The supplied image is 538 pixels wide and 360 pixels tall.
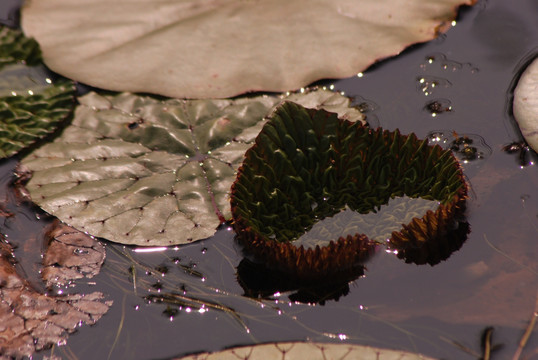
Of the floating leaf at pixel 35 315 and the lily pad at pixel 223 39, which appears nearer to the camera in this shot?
the floating leaf at pixel 35 315

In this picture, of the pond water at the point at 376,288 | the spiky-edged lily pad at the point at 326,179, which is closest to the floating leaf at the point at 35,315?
the pond water at the point at 376,288

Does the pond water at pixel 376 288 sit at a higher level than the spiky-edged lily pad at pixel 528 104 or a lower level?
lower

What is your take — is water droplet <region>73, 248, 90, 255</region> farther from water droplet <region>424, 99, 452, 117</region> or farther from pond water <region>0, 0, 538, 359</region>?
water droplet <region>424, 99, 452, 117</region>

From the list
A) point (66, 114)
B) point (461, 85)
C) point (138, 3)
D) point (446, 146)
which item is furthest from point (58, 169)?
point (461, 85)

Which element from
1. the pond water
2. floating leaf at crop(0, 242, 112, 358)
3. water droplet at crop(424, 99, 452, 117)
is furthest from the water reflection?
water droplet at crop(424, 99, 452, 117)

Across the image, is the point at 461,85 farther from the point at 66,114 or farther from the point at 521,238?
the point at 66,114

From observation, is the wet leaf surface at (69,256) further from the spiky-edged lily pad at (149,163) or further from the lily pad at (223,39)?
the lily pad at (223,39)

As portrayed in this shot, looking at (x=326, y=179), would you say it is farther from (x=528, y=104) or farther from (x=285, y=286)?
(x=528, y=104)
